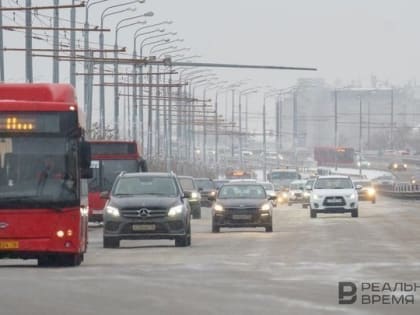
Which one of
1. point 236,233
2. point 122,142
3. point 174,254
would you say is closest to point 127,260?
point 174,254

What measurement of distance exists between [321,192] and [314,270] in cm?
3557

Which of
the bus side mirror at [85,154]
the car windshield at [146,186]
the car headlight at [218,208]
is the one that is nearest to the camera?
the bus side mirror at [85,154]

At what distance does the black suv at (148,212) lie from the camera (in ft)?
122

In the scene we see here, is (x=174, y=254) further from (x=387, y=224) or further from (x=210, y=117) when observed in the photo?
(x=210, y=117)

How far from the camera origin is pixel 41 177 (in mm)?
28781

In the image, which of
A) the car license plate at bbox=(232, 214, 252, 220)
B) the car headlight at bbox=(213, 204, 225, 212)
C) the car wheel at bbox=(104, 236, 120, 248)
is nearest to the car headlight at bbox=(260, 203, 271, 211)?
the car license plate at bbox=(232, 214, 252, 220)

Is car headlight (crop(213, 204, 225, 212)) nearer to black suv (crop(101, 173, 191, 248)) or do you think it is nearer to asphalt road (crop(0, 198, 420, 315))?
asphalt road (crop(0, 198, 420, 315))

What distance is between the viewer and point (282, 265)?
2833 cm

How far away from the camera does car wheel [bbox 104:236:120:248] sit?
37.7 meters

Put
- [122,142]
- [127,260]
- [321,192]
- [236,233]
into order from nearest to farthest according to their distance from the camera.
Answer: [127,260] < [236,233] < [122,142] < [321,192]

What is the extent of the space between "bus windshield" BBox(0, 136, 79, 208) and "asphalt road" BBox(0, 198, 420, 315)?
47.9 inches

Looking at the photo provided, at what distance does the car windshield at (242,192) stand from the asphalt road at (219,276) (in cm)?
591

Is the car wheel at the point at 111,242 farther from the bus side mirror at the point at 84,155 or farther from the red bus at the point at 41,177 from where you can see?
the bus side mirror at the point at 84,155

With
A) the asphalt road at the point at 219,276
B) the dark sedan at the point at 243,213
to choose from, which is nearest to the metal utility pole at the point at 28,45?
the dark sedan at the point at 243,213
